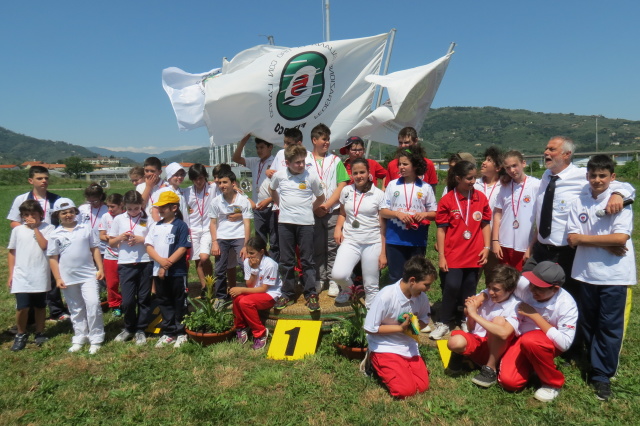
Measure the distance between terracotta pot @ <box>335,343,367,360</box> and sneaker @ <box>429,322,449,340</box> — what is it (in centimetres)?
92

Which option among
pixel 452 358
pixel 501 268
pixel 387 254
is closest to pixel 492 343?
pixel 452 358

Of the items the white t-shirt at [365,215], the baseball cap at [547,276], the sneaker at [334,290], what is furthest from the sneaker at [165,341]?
the baseball cap at [547,276]

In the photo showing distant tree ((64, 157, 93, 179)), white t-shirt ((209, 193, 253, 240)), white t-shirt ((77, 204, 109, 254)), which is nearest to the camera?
white t-shirt ((209, 193, 253, 240))

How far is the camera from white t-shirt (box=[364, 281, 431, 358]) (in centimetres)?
414

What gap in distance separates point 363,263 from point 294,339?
1183 millimetres

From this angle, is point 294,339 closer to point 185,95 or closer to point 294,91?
point 294,91

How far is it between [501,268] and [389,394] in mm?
1542

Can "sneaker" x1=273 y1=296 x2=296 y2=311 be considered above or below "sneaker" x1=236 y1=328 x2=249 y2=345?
above

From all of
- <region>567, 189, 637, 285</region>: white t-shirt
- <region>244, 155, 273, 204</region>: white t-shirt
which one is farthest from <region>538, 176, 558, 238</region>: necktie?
<region>244, 155, 273, 204</region>: white t-shirt

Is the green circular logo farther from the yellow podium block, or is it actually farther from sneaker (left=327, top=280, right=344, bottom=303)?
the yellow podium block

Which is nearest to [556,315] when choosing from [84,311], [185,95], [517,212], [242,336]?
[517,212]

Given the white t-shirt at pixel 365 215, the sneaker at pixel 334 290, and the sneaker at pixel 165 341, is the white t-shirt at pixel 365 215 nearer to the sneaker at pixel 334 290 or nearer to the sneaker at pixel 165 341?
the sneaker at pixel 334 290

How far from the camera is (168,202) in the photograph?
5242 mm

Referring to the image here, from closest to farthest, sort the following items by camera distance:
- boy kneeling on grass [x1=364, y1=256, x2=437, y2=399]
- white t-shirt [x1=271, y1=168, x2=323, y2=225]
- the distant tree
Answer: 1. boy kneeling on grass [x1=364, y1=256, x2=437, y2=399]
2. white t-shirt [x1=271, y1=168, x2=323, y2=225]
3. the distant tree
